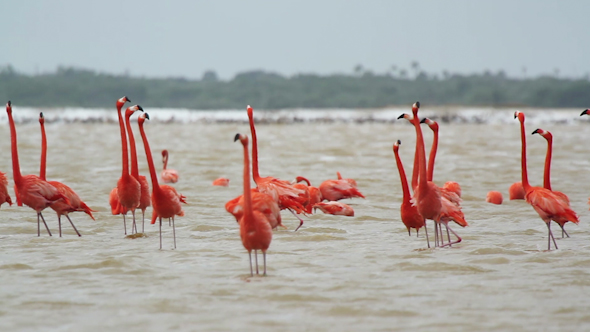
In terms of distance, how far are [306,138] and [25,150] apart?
949cm

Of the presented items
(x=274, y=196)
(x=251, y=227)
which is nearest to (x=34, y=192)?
(x=274, y=196)

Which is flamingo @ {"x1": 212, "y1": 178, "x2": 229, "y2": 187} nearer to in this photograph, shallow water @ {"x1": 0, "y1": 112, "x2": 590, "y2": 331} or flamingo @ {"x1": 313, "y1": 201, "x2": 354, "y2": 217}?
shallow water @ {"x1": 0, "y1": 112, "x2": 590, "y2": 331}

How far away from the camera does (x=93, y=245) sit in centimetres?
717

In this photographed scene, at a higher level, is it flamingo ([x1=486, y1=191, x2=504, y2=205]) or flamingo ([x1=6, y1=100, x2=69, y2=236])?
flamingo ([x1=6, y1=100, x2=69, y2=236])

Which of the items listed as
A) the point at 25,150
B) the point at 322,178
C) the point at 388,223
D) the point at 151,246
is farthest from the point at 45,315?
the point at 25,150

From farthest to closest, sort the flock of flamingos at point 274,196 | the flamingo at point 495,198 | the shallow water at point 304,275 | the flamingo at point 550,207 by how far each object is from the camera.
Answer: the flamingo at point 495,198
the flamingo at point 550,207
the flock of flamingos at point 274,196
the shallow water at point 304,275

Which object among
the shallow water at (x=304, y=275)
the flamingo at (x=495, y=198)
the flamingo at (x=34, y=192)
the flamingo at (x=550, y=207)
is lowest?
the shallow water at (x=304, y=275)

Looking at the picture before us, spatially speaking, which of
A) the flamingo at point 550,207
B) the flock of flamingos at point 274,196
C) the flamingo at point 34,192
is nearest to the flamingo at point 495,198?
the flock of flamingos at point 274,196

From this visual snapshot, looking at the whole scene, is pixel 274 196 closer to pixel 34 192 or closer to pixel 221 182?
pixel 34 192

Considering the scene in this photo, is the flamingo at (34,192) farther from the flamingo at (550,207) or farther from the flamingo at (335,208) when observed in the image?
the flamingo at (550,207)

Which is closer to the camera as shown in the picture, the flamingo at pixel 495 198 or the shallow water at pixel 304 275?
the shallow water at pixel 304 275

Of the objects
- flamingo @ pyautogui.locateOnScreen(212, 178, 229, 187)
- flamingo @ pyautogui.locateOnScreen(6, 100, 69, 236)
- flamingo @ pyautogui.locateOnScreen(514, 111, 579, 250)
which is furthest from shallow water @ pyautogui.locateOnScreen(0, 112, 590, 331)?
flamingo @ pyautogui.locateOnScreen(212, 178, 229, 187)

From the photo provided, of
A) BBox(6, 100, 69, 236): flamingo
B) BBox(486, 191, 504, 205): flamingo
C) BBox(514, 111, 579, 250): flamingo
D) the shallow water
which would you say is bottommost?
the shallow water

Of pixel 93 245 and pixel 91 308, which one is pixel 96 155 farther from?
pixel 91 308
